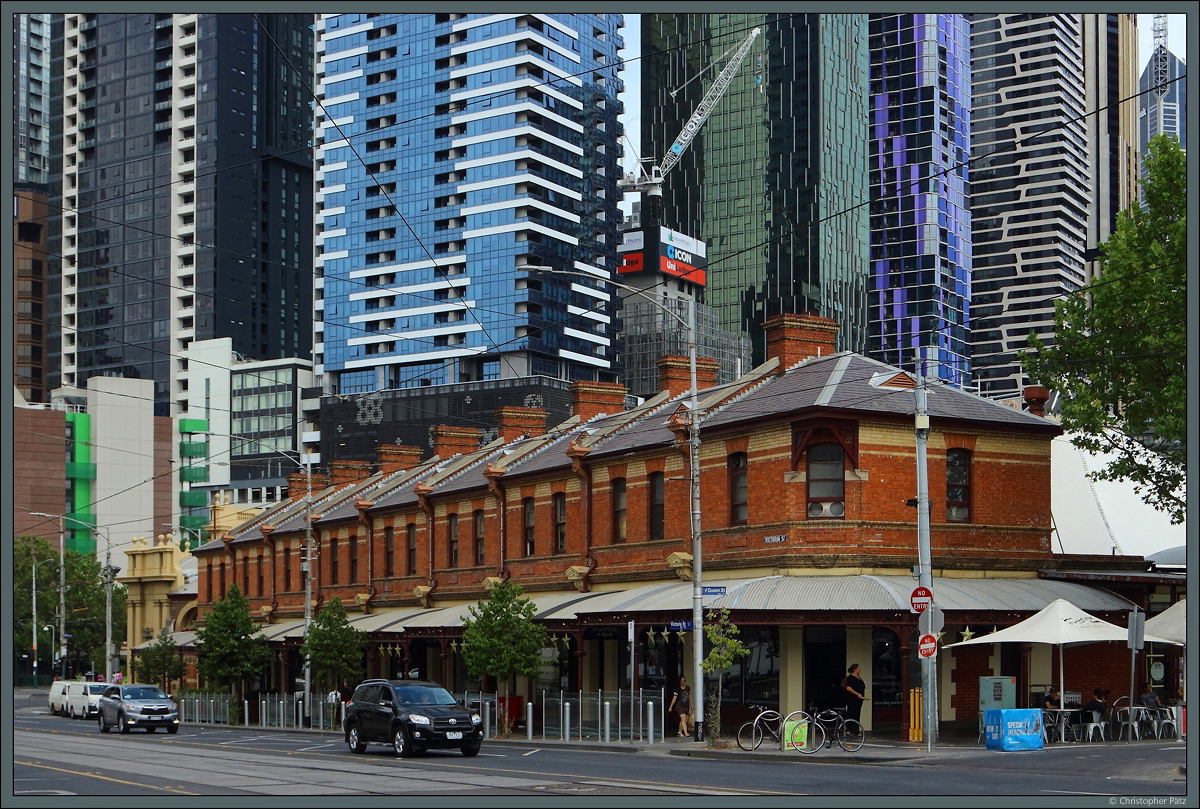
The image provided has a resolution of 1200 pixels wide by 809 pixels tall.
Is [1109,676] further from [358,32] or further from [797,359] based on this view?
[358,32]

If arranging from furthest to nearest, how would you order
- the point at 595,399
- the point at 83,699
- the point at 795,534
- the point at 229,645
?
the point at 83,699, the point at 229,645, the point at 595,399, the point at 795,534

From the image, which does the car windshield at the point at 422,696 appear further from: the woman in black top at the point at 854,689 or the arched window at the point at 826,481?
the arched window at the point at 826,481

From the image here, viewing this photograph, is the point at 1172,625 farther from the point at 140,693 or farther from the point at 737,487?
the point at 140,693

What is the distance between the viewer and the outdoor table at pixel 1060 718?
3225 centimetres

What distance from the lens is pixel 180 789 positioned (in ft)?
73.0

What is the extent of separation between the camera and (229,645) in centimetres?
5816

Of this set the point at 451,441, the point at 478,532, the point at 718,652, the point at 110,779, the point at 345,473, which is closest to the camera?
the point at 110,779

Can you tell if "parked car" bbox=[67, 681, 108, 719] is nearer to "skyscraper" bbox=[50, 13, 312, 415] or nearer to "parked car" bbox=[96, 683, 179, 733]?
"parked car" bbox=[96, 683, 179, 733]

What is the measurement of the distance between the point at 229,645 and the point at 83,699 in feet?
38.6

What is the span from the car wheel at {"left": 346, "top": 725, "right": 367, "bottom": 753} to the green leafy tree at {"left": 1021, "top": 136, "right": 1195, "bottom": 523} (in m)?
19.5

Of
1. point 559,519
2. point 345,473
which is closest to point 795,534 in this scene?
point 559,519

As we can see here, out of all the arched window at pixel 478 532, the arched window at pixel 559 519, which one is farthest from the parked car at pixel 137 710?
the arched window at pixel 559 519

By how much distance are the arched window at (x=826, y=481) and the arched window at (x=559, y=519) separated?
11851mm

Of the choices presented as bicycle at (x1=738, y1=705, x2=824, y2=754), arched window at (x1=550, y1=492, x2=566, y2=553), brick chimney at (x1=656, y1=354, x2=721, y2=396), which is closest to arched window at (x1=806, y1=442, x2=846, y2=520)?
bicycle at (x1=738, y1=705, x2=824, y2=754)
